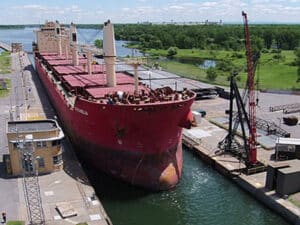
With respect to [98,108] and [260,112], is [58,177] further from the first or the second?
[260,112]

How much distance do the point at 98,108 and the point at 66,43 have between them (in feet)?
135

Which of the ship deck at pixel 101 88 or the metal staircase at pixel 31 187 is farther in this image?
the ship deck at pixel 101 88

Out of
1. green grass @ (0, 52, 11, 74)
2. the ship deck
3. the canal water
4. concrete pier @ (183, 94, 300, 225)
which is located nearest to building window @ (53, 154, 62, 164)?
the canal water

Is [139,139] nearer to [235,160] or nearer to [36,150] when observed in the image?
[36,150]

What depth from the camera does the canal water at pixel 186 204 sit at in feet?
74.1

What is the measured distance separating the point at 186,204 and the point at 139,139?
530cm

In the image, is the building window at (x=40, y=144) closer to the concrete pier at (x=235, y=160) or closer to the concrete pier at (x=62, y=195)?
the concrete pier at (x=62, y=195)

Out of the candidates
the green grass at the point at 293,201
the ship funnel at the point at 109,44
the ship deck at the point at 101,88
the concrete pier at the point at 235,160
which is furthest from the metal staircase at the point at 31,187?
the green grass at the point at 293,201

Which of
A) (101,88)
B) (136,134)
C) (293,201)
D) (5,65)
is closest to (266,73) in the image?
(101,88)

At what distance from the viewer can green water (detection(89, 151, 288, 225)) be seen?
22562 mm

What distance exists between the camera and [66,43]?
63375 mm

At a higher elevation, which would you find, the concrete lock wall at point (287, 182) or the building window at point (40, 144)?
the building window at point (40, 144)

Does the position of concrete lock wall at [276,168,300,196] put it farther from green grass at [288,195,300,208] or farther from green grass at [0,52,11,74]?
green grass at [0,52,11,74]

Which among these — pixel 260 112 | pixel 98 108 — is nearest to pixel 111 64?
pixel 98 108
